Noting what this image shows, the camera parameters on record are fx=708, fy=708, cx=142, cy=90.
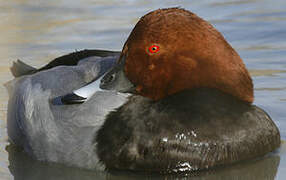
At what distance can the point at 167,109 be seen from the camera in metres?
4.52

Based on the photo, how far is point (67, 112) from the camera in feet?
15.7

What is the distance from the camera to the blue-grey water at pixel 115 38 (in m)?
4.71

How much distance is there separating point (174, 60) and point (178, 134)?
483 mm

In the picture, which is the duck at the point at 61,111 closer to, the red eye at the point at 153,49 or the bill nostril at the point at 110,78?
the bill nostril at the point at 110,78

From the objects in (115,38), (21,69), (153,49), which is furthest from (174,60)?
(115,38)

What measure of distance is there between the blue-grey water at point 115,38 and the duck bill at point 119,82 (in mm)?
551

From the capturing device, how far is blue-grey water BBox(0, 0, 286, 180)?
15.5ft

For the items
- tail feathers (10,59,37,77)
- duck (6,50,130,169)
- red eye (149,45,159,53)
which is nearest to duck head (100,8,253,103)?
red eye (149,45,159,53)

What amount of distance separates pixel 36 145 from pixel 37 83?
519mm

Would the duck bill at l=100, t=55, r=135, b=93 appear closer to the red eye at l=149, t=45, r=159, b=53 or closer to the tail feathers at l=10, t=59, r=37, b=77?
Result: the red eye at l=149, t=45, r=159, b=53

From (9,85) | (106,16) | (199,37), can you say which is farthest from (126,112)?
(106,16)

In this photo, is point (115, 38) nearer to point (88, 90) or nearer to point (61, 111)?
point (61, 111)

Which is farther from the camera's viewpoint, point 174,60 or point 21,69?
point 21,69

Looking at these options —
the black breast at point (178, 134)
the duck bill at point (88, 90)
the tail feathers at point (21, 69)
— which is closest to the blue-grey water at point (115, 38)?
the black breast at point (178, 134)
